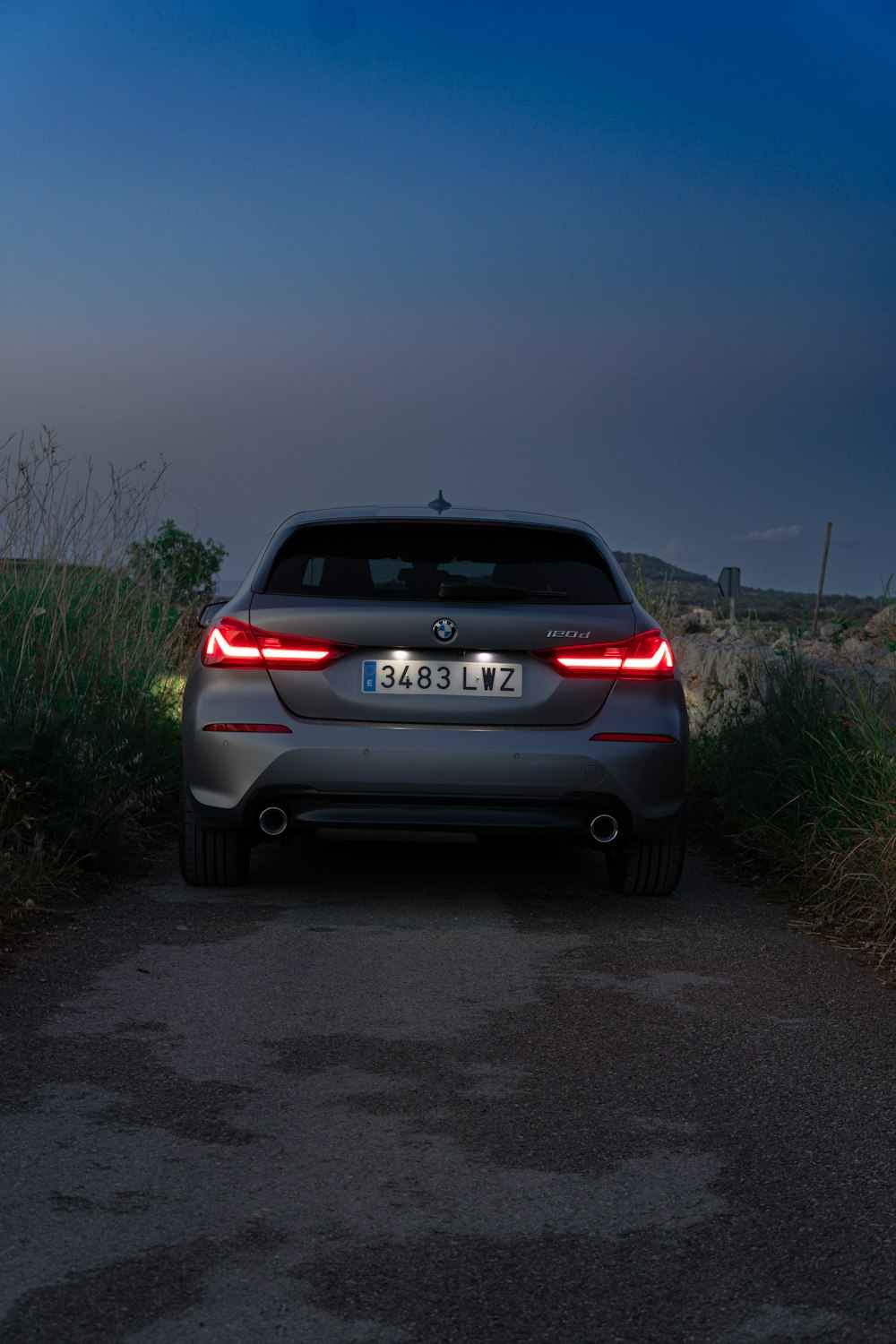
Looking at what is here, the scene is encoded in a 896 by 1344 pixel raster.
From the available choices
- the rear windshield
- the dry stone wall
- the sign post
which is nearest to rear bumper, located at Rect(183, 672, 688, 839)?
the rear windshield

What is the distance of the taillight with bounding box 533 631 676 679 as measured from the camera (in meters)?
5.91

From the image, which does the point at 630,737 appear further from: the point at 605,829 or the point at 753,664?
the point at 753,664

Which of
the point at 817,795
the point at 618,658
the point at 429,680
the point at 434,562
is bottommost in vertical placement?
the point at 817,795

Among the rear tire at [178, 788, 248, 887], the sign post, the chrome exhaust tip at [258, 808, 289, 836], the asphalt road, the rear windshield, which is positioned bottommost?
the asphalt road

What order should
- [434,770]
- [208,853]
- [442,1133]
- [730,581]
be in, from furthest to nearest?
[730,581], [208,853], [434,770], [442,1133]

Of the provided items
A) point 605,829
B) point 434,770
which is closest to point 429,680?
point 434,770

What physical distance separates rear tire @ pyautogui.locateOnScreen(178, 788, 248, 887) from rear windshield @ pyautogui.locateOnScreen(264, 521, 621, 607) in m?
1.11

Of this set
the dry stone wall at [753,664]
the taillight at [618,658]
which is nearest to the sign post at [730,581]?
the dry stone wall at [753,664]

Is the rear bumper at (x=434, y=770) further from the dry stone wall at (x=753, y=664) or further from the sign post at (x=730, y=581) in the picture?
the sign post at (x=730, y=581)

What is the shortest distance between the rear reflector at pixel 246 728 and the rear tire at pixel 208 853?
437 millimetres

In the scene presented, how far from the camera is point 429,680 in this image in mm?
5871

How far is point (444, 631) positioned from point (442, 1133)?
8.55 ft

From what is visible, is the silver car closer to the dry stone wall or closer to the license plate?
the license plate

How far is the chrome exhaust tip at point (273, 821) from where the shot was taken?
5977 millimetres
